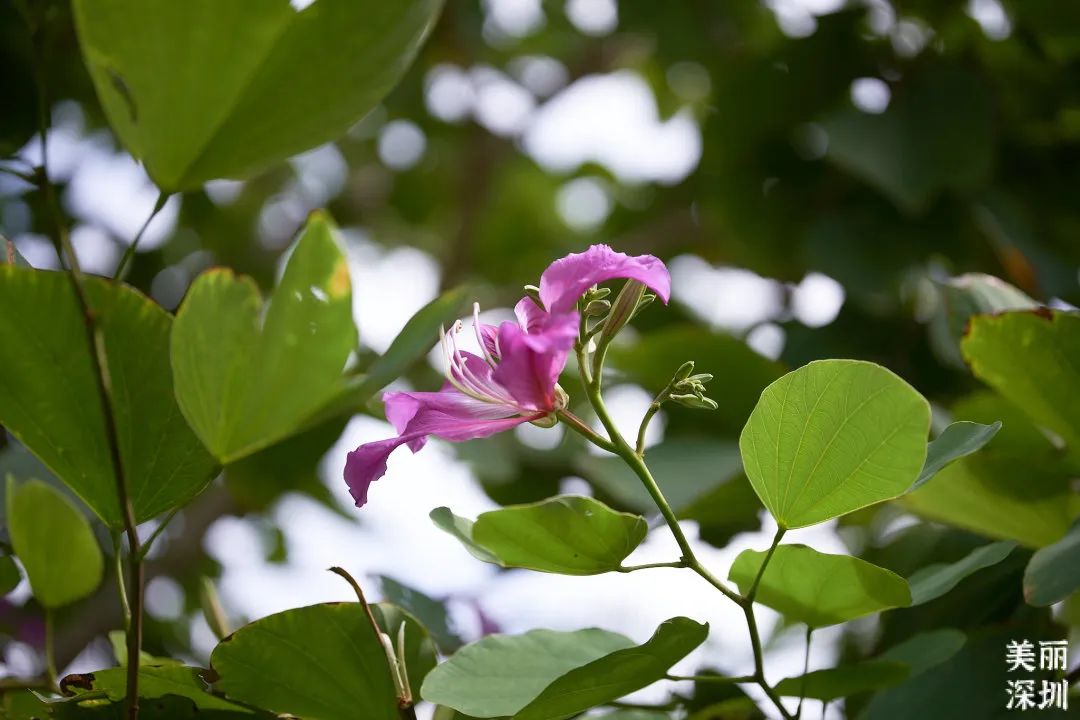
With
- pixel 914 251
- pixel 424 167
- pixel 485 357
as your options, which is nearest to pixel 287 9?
pixel 485 357

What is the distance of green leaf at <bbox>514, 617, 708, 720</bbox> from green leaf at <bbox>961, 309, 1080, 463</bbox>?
0.32 meters

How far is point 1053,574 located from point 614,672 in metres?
0.27

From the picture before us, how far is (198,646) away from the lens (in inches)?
62.8

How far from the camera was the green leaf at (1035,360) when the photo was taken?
66 centimetres

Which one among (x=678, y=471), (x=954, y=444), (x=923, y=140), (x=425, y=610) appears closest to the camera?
(x=954, y=444)

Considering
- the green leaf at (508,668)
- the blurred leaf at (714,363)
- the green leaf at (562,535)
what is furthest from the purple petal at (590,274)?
the blurred leaf at (714,363)

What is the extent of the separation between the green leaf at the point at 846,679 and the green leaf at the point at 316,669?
0.77ft

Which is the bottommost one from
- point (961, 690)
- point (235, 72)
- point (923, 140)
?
point (961, 690)

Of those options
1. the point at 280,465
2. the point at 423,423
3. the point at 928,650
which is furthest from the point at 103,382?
the point at 280,465

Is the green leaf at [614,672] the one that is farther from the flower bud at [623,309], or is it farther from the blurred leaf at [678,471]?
the blurred leaf at [678,471]

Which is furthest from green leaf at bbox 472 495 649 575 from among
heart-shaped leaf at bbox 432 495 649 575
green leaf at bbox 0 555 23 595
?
green leaf at bbox 0 555 23 595

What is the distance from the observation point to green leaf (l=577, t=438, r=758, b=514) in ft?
2.83

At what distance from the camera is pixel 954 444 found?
0.54 metres

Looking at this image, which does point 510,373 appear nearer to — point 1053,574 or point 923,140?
point 1053,574
